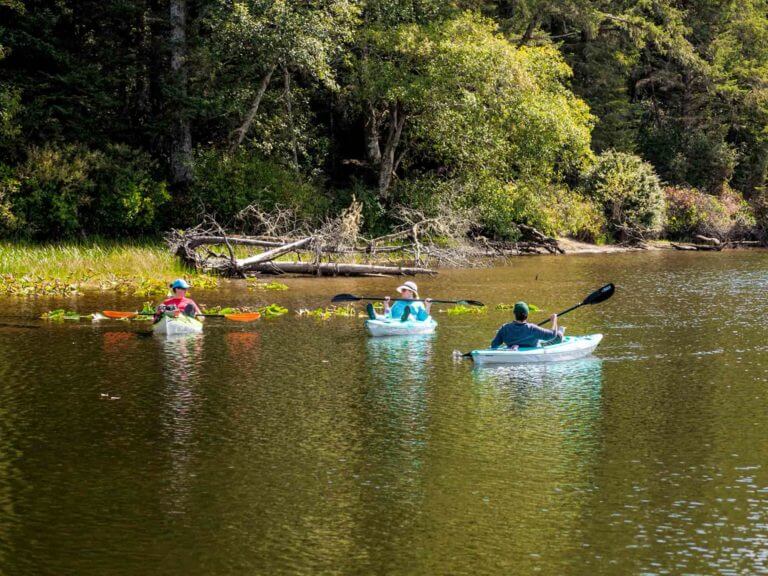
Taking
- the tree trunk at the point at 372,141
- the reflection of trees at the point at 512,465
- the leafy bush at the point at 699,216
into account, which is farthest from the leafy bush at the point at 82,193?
the leafy bush at the point at 699,216

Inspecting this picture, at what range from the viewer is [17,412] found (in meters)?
14.3

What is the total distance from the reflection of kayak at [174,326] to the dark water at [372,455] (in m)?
0.39

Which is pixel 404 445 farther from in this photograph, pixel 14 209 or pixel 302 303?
pixel 14 209

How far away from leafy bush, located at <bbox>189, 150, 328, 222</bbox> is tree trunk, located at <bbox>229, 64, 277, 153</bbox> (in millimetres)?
466

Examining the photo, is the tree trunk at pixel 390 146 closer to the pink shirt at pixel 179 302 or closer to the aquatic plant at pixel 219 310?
the aquatic plant at pixel 219 310

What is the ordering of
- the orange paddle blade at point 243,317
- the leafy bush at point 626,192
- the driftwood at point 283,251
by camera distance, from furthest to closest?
the leafy bush at point 626,192 < the driftwood at point 283,251 < the orange paddle blade at point 243,317

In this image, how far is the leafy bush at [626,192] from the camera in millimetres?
54250

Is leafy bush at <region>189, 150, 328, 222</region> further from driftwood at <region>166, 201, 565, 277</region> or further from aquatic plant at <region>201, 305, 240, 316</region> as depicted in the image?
aquatic plant at <region>201, 305, 240, 316</region>

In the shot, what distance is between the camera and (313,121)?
4809cm

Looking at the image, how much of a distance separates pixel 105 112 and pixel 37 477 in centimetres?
2990

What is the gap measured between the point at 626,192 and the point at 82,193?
29.8 meters

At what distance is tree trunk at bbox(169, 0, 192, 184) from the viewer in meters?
38.4

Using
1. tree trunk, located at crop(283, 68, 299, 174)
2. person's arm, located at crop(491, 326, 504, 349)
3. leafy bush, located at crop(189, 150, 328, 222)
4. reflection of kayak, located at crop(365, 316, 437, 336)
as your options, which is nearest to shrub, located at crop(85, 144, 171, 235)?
leafy bush, located at crop(189, 150, 328, 222)

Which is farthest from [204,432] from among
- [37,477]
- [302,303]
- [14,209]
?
[14,209]
